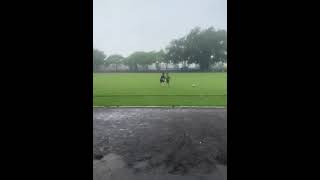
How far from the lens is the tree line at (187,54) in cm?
7562

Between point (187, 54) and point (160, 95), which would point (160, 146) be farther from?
point (187, 54)

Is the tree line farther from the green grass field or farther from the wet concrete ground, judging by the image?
the wet concrete ground

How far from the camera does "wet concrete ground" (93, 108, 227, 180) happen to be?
222 inches

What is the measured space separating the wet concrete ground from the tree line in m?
62.7

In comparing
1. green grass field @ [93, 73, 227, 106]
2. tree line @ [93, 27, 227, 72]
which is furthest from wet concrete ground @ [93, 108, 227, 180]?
tree line @ [93, 27, 227, 72]

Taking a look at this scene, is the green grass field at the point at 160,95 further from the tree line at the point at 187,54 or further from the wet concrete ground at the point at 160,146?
the tree line at the point at 187,54

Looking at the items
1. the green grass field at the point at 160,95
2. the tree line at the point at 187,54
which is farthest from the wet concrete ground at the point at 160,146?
the tree line at the point at 187,54

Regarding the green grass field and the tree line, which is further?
the tree line

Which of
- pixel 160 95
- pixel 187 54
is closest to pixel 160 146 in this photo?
pixel 160 95

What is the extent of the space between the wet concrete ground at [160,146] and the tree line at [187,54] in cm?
6272
